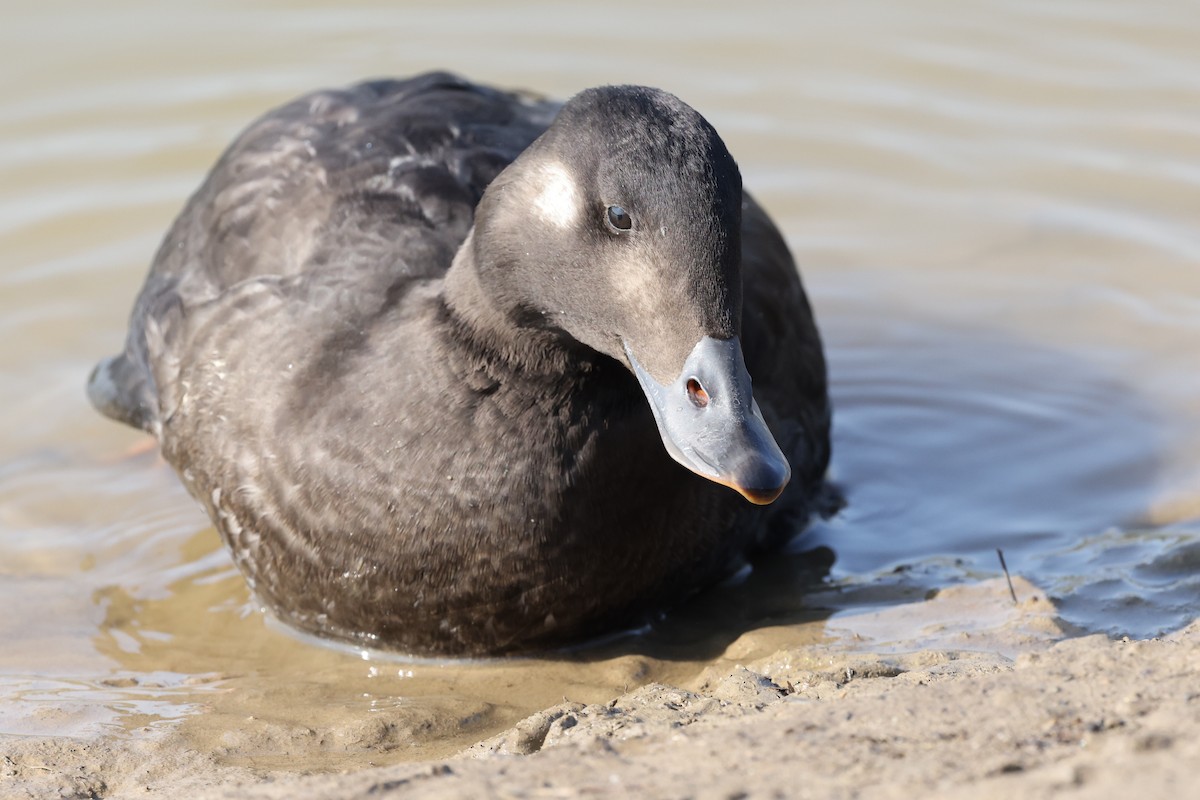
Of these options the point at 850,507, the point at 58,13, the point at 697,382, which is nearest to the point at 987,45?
the point at 850,507

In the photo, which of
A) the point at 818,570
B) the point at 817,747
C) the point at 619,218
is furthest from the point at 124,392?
the point at 817,747

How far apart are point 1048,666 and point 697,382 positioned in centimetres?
104

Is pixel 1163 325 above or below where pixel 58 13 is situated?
below

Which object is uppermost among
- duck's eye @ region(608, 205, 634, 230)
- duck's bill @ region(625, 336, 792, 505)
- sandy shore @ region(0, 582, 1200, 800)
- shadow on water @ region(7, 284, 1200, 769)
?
duck's eye @ region(608, 205, 634, 230)

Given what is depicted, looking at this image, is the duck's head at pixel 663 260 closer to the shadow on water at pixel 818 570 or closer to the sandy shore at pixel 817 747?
the sandy shore at pixel 817 747

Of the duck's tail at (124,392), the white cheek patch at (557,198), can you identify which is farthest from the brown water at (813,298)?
the white cheek patch at (557,198)

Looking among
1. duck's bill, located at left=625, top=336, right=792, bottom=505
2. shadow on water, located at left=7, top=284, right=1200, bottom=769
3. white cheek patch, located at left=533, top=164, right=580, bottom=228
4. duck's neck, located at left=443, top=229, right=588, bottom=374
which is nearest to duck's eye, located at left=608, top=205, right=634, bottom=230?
white cheek patch, located at left=533, top=164, right=580, bottom=228

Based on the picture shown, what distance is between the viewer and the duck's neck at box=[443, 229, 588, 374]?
4.46m

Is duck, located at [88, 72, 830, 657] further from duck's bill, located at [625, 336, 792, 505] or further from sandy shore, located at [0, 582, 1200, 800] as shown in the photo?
sandy shore, located at [0, 582, 1200, 800]

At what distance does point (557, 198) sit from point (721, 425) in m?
0.76

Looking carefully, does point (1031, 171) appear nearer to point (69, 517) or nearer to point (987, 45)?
point (987, 45)

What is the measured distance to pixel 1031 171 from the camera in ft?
28.2

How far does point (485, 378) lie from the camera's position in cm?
454

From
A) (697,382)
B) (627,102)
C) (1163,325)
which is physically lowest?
(1163,325)
